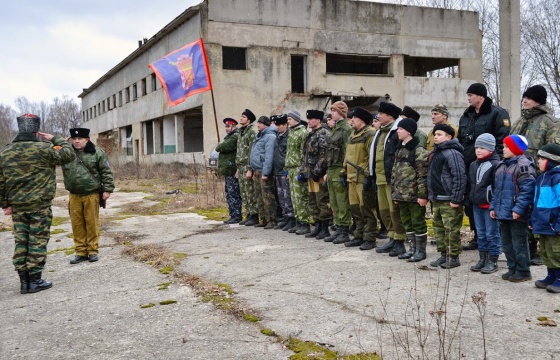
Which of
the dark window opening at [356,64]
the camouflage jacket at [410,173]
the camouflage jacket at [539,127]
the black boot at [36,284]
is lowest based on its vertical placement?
the black boot at [36,284]

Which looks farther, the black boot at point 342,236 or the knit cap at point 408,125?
the black boot at point 342,236

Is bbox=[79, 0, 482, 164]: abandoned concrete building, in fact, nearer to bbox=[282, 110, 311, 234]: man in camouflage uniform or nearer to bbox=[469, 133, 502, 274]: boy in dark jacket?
bbox=[282, 110, 311, 234]: man in camouflage uniform

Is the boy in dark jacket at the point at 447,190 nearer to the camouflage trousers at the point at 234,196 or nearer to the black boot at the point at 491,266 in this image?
Answer: the black boot at the point at 491,266

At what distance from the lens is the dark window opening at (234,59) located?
76.5ft

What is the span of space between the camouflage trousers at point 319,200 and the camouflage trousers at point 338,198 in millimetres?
248

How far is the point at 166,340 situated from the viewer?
3684 millimetres

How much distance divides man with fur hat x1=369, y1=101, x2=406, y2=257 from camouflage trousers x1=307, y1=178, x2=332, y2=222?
1.17 meters

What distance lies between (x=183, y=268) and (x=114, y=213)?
22.2ft

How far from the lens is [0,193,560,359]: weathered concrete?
3463 mm

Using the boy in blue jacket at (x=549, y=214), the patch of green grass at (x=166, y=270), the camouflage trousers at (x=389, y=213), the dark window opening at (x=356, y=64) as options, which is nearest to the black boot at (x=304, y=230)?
the camouflage trousers at (x=389, y=213)

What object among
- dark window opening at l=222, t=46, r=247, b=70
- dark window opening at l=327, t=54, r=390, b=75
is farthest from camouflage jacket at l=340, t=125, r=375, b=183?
dark window opening at l=327, t=54, r=390, b=75

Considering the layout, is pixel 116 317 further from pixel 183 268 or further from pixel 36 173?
pixel 36 173

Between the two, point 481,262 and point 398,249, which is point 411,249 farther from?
point 481,262

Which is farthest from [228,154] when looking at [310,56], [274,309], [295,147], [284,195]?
[310,56]
